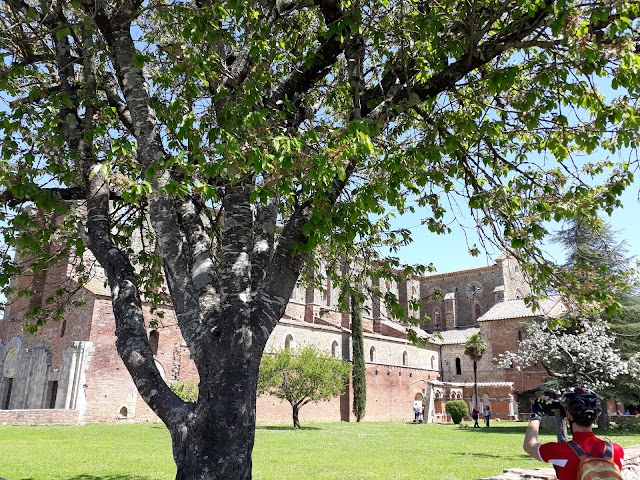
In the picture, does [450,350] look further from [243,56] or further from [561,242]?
[243,56]

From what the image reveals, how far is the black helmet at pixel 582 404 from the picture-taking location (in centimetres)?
321

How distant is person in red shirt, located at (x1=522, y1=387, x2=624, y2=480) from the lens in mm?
3119

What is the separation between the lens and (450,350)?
46.8m

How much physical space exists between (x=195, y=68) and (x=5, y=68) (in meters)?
2.46

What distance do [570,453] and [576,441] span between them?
0.10 meters

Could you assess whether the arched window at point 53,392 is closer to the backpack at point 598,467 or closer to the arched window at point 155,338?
the arched window at point 155,338

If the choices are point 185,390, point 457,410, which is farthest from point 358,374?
point 185,390

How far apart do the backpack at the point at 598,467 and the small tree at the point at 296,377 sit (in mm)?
24748

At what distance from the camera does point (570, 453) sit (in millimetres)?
3133

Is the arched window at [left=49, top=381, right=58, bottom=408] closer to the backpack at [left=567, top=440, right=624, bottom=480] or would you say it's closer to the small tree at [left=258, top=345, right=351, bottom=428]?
the small tree at [left=258, top=345, right=351, bottom=428]

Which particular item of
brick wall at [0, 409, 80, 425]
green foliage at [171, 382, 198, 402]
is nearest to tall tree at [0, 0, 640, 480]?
brick wall at [0, 409, 80, 425]

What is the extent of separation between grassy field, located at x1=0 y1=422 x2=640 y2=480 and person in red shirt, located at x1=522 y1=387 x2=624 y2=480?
7525 mm

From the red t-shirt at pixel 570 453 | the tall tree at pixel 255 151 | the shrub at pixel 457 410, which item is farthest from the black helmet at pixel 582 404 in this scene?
the shrub at pixel 457 410

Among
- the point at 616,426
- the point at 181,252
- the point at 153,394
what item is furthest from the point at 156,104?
the point at 616,426
